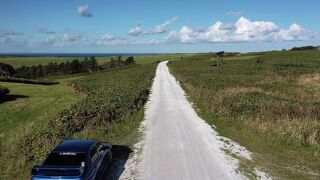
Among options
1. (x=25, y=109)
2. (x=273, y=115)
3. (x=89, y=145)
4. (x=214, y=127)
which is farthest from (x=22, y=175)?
(x=25, y=109)

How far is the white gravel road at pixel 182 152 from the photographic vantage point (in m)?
14.4

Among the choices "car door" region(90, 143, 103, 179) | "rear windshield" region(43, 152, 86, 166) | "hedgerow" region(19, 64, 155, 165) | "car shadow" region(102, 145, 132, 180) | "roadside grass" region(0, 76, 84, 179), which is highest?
"rear windshield" region(43, 152, 86, 166)

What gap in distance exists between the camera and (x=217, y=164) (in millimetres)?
15602

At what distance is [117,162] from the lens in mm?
16219

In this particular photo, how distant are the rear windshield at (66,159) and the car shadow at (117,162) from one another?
6.96 ft

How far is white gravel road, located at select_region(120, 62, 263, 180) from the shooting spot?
14406mm

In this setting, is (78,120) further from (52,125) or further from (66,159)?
(66,159)

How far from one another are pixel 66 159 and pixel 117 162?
413 cm

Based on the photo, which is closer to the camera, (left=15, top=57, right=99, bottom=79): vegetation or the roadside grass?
the roadside grass

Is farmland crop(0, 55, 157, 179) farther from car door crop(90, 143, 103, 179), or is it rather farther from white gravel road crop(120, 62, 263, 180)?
car door crop(90, 143, 103, 179)

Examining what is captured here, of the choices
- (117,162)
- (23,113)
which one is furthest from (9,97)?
(117,162)

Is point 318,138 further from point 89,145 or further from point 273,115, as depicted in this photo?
point 89,145

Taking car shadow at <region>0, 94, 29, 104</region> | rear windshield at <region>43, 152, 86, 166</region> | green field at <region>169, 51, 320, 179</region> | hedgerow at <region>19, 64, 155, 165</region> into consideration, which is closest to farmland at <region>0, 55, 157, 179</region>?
hedgerow at <region>19, 64, 155, 165</region>

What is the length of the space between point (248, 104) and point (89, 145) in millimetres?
18734
